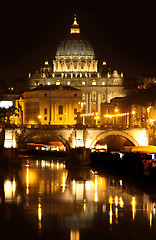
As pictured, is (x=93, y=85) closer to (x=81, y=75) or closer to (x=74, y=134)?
(x=81, y=75)

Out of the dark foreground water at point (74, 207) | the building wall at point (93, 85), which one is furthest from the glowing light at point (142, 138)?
the building wall at point (93, 85)

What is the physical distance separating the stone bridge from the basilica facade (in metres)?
73.3

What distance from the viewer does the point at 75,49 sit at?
601ft

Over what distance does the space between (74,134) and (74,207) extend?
34.5m

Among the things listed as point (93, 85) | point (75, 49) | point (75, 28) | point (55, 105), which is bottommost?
point (55, 105)

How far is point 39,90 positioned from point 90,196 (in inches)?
3306

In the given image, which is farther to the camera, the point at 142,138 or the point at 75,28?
the point at 75,28

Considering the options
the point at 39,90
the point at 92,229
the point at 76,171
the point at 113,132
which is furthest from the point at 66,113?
the point at 92,229

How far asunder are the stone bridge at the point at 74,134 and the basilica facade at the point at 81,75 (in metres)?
73.3

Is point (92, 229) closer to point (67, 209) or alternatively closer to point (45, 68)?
point (67, 209)

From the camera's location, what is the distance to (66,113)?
443ft

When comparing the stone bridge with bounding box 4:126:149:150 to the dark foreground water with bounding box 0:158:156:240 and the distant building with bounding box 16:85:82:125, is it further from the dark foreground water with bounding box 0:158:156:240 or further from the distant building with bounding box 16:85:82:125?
the distant building with bounding box 16:85:82:125

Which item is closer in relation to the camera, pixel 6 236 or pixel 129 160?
pixel 6 236

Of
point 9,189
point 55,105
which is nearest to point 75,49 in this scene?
point 55,105
